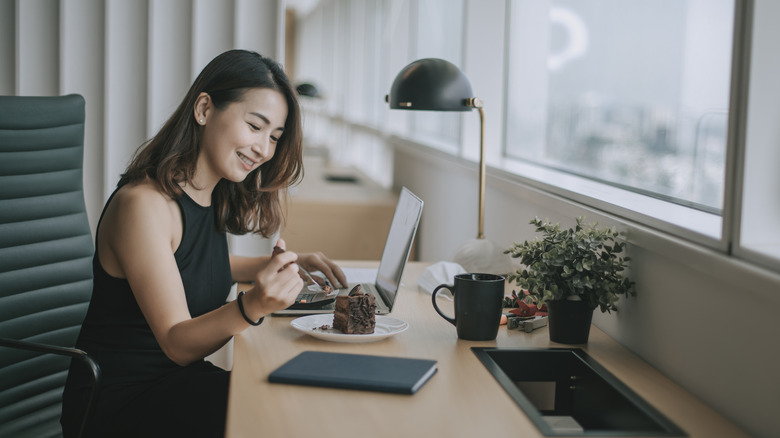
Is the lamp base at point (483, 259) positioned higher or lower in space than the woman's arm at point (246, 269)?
higher

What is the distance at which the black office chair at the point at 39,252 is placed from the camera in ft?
5.57

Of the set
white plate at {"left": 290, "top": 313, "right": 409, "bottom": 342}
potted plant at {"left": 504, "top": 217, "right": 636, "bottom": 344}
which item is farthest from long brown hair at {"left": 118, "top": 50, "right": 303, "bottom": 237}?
potted plant at {"left": 504, "top": 217, "right": 636, "bottom": 344}

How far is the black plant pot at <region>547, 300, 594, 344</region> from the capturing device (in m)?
1.35

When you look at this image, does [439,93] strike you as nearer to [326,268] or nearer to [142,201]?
[326,268]

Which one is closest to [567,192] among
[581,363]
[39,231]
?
[581,363]

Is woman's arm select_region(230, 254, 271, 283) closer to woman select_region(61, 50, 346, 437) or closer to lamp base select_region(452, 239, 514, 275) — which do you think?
woman select_region(61, 50, 346, 437)

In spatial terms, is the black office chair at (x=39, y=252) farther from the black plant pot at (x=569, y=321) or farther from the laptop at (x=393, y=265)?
the black plant pot at (x=569, y=321)

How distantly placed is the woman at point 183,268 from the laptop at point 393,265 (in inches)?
7.7

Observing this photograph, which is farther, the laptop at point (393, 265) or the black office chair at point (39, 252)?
the black office chair at point (39, 252)

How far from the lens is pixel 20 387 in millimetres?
1725

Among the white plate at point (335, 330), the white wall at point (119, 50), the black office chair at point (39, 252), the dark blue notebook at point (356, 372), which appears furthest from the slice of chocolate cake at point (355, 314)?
the white wall at point (119, 50)

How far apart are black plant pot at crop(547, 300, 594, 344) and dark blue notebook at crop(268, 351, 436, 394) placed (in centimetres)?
27

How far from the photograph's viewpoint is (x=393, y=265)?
1692 millimetres

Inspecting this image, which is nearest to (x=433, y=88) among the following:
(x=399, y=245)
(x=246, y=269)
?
(x=399, y=245)
